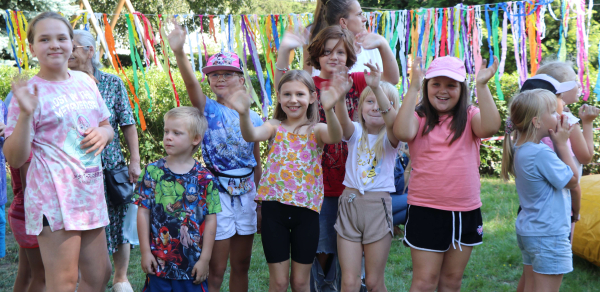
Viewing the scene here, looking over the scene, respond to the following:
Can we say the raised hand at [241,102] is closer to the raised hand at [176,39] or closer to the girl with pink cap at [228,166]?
the girl with pink cap at [228,166]

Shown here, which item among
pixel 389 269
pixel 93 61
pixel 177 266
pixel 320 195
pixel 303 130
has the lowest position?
pixel 389 269

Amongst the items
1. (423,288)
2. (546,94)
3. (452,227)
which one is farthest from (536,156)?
(423,288)

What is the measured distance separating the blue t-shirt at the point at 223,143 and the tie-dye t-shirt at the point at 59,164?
63 cm

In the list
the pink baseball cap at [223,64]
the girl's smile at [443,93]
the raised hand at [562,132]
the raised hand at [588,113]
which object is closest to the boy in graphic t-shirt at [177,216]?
the pink baseball cap at [223,64]

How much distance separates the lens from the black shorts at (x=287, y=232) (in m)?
2.45

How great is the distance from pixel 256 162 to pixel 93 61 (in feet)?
4.20

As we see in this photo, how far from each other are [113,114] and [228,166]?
0.95 m

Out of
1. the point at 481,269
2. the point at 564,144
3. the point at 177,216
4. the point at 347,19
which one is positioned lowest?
the point at 481,269

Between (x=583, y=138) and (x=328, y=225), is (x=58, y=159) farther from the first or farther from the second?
(x=583, y=138)

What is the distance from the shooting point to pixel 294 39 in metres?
2.77

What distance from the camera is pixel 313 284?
2.91 m

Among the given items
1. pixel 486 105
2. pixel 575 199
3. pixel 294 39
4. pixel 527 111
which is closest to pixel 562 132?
pixel 527 111

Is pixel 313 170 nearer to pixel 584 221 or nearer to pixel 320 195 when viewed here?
pixel 320 195

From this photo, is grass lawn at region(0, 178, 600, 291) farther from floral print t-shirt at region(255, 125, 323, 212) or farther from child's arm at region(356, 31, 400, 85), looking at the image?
child's arm at region(356, 31, 400, 85)
